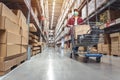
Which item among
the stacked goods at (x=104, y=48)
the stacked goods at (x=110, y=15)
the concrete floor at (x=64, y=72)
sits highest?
the stacked goods at (x=110, y=15)

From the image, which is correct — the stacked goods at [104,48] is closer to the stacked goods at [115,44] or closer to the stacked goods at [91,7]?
the stacked goods at [115,44]

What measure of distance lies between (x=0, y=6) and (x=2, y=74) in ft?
2.99

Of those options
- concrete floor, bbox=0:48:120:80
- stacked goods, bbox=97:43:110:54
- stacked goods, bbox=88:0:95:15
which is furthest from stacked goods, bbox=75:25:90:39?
stacked goods, bbox=88:0:95:15

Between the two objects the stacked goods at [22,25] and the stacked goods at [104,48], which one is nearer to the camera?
the stacked goods at [22,25]

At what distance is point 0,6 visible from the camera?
7.24 feet

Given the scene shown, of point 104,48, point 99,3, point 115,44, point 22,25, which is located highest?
point 99,3

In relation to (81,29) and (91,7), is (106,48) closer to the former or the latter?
(91,7)

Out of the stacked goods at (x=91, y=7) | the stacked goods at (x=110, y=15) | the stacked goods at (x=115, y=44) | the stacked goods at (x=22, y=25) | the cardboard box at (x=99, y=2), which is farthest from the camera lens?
the stacked goods at (x=91, y=7)

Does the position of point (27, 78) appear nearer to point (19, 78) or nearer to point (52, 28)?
point (19, 78)

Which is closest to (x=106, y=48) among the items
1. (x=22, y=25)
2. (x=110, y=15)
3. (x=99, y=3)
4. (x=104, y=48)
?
(x=104, y=48)

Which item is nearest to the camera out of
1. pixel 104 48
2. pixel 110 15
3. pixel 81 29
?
pixel 81 29

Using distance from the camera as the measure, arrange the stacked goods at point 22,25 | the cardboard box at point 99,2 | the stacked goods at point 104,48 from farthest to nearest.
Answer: the stacked goods at point 104,48 → the cardboard box at point 99,2 → the stacked goods at point 22,25

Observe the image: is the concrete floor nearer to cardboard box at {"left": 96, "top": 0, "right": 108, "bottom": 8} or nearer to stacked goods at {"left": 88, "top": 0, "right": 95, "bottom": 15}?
cardboard box at {"left": 96, "top": 0, "right": 108, "bottom": 8}

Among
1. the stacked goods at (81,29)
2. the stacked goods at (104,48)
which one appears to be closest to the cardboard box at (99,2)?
the stacked goods at (81,29)
